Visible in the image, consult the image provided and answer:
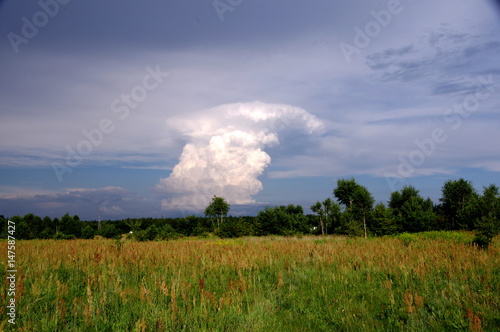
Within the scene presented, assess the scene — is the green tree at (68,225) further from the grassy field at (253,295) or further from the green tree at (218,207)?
the grassy field at (253,295)

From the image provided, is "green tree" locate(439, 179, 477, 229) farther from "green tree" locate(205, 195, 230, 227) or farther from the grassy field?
the grassy field

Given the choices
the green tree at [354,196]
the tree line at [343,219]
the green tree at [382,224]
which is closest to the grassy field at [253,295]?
the tree line at [343,219]

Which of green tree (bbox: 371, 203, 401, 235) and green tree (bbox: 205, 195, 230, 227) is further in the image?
green tree (bbox: 205, 195, 230, 227)

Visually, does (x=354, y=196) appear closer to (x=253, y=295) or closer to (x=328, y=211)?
(x=328, y=211)

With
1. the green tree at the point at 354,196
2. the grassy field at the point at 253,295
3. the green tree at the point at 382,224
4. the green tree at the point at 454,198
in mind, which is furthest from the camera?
the green tree at the point at 454,198

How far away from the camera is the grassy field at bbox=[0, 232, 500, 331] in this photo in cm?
512

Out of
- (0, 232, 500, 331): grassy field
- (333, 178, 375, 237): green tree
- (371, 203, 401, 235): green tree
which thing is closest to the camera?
(0, 232, 500, 331): grassy field

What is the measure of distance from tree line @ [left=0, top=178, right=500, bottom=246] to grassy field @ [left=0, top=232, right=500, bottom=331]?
18000 mm

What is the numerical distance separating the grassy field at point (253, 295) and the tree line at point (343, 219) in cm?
1800

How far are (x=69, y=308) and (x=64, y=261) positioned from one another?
376cm

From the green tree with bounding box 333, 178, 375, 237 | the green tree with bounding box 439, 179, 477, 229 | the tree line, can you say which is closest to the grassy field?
the tree line

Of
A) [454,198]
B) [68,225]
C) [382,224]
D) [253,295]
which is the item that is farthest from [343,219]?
[253,295]

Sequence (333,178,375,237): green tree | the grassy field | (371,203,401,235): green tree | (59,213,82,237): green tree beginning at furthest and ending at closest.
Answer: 1. (59,213,82,237): green tree
2. (333,178,375,237): green tree
3. (371,203,401,235): green tree
4. the grassy field

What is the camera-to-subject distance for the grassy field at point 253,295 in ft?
16.8
